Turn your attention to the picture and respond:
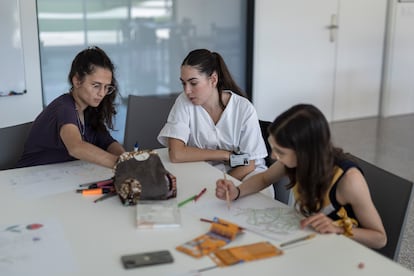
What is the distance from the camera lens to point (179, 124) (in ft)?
7.46

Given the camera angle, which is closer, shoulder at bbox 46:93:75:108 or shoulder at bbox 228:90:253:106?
shoulder at bbox 46:93:75:108

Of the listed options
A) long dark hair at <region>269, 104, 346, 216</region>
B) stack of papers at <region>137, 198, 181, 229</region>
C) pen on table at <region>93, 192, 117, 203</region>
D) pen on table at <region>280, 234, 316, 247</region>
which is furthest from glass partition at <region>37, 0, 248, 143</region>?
pen on table at <region>280, 234, 316, 247</region>

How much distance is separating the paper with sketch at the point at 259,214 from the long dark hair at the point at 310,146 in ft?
0.31

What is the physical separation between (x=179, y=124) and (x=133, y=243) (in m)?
0.98

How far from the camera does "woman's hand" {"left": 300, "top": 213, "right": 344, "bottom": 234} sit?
1392 mm

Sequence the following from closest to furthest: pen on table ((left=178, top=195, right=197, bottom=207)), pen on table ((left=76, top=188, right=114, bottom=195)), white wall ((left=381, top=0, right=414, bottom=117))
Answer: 1. pen on table ((left=178, top=195, right=197, bottom=207))
2. pen on table ((left=76, top=188, right=114, bottom=195))
3. white wall ((left=381, top=0, right=414, bottom=117))

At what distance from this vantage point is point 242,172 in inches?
88.3

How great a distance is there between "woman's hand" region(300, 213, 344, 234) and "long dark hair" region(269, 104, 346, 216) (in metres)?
0.09

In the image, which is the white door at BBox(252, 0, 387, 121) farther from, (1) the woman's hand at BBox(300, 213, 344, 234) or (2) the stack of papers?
(1) the woman's hand at BBox(300, 213, 344, 234)

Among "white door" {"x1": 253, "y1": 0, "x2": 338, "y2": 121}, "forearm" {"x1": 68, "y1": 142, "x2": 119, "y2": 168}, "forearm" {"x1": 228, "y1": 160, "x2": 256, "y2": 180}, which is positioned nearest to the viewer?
"forearm" {"x1": 68, "y1": 142, "x2": 119, "y2": 168}

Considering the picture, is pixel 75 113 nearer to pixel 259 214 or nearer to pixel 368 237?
pixel 259 214

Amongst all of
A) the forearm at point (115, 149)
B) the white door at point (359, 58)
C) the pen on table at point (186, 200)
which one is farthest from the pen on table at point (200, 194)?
the white door at point (359, 58)

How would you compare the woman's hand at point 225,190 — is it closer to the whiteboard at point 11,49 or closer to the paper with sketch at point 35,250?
the paper with sketch at point 35,250

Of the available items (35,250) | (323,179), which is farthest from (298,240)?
(35,250)
